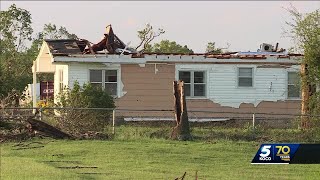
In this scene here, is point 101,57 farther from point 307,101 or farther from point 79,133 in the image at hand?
point 307,101

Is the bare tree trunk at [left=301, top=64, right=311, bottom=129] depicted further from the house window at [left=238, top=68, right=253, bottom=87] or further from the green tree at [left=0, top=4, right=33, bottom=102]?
the green tree at [left=0, top=4, right=33, bottom=102]

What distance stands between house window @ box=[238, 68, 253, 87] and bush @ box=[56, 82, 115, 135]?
6.05 m

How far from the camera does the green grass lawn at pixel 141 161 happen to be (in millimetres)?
13930

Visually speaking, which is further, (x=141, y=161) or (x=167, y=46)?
(x=167, y=46)

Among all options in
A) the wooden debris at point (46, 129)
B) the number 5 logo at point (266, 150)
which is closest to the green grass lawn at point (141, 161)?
the wooden debris at point (46, 129)

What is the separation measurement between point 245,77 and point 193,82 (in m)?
2.21

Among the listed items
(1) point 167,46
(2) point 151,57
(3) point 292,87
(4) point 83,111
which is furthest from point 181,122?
(1) point 167,46

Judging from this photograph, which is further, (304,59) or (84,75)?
(84,75)

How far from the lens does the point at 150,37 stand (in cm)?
4497

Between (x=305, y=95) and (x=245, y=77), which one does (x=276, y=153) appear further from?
(x=245, y=77)

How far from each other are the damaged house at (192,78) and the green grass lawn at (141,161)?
811 cm

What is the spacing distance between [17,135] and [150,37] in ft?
82.7

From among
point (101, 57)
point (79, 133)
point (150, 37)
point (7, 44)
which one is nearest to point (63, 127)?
point (79, 133)

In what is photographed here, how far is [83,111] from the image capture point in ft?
72.3
